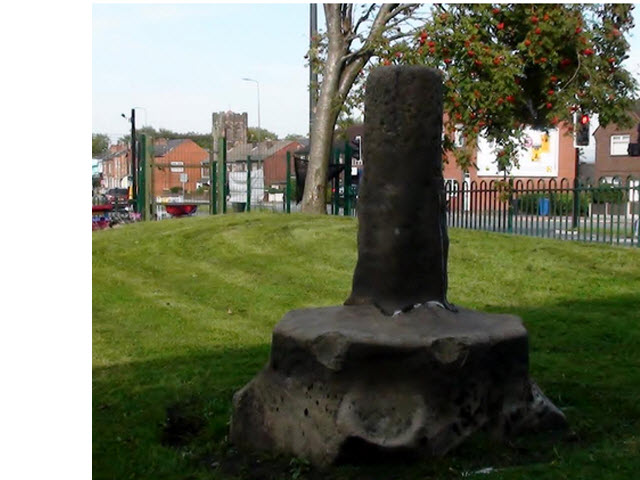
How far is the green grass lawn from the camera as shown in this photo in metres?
5.24

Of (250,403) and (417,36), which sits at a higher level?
(417,36)

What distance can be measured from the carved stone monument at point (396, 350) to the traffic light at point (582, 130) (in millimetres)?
12576

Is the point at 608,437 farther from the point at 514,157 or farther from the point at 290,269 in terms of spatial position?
the point at 514,157

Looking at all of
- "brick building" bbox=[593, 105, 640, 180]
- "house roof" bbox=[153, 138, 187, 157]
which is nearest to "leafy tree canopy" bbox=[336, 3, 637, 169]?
"house roof" bbox=[153, 138, 187, 157]

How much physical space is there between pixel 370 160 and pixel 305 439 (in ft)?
5.84

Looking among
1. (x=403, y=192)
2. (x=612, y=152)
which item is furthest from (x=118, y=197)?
(x=403, y=192)

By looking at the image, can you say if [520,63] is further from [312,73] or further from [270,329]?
[270,329]

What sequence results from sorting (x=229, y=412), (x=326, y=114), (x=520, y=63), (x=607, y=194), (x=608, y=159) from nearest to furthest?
1. (x=229, y=412)
2. (x=607, y=194)
3. (x=520, y=63)
4. (x=326, y=114)
5. (x=608, y=159)

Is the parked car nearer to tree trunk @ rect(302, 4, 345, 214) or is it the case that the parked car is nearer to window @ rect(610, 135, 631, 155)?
tree trunk @ rect(302, 4, 345, 214)

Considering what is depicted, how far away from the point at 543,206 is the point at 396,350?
12.4 metres

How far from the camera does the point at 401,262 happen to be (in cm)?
568

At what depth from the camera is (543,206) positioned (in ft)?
55.2

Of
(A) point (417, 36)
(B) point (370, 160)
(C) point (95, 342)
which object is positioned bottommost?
(C) point (95, 342)

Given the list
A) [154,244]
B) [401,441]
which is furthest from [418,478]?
[154,244]
